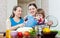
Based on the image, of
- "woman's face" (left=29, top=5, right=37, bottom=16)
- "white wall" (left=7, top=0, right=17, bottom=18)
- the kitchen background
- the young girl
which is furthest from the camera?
"white wall" (left=7, top=0, right=17, bottom=18)

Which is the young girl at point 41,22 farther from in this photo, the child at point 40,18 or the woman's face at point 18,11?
the woman's face at point 18,11

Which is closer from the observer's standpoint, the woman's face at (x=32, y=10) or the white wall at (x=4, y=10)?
the woman's face at (x=32, y=10)

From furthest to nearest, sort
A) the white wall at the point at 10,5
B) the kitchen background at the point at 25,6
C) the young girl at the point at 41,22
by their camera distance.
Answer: the white wall at the point at 10,5 < the kitchen background at the point at 25,6 < the young girl at the point at 41,22

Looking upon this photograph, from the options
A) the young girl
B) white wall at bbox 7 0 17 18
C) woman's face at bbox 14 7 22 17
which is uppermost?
white wall at bbox 7 0 17 18

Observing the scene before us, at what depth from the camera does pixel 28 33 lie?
4.48 feet

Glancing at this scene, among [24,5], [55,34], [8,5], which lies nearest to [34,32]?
[55,34]

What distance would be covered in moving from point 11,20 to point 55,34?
0.55m

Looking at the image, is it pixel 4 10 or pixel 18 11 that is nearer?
pixel 18 11

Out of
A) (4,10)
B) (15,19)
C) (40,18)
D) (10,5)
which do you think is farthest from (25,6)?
(40,18)

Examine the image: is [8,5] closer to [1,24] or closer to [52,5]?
[1,24]

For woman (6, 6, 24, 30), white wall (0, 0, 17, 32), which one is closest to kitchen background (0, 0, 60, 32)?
white wall (0, 0, 17, 32)

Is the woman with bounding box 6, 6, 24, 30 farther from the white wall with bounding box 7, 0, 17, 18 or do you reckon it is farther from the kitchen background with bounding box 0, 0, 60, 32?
the white wall with bounding box 7, 0, 17, 18

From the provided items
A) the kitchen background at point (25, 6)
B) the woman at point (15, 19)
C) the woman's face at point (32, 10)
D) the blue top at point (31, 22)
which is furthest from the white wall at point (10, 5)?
the blue top at point (31, 22)

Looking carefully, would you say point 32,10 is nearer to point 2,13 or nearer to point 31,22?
point 31,22
